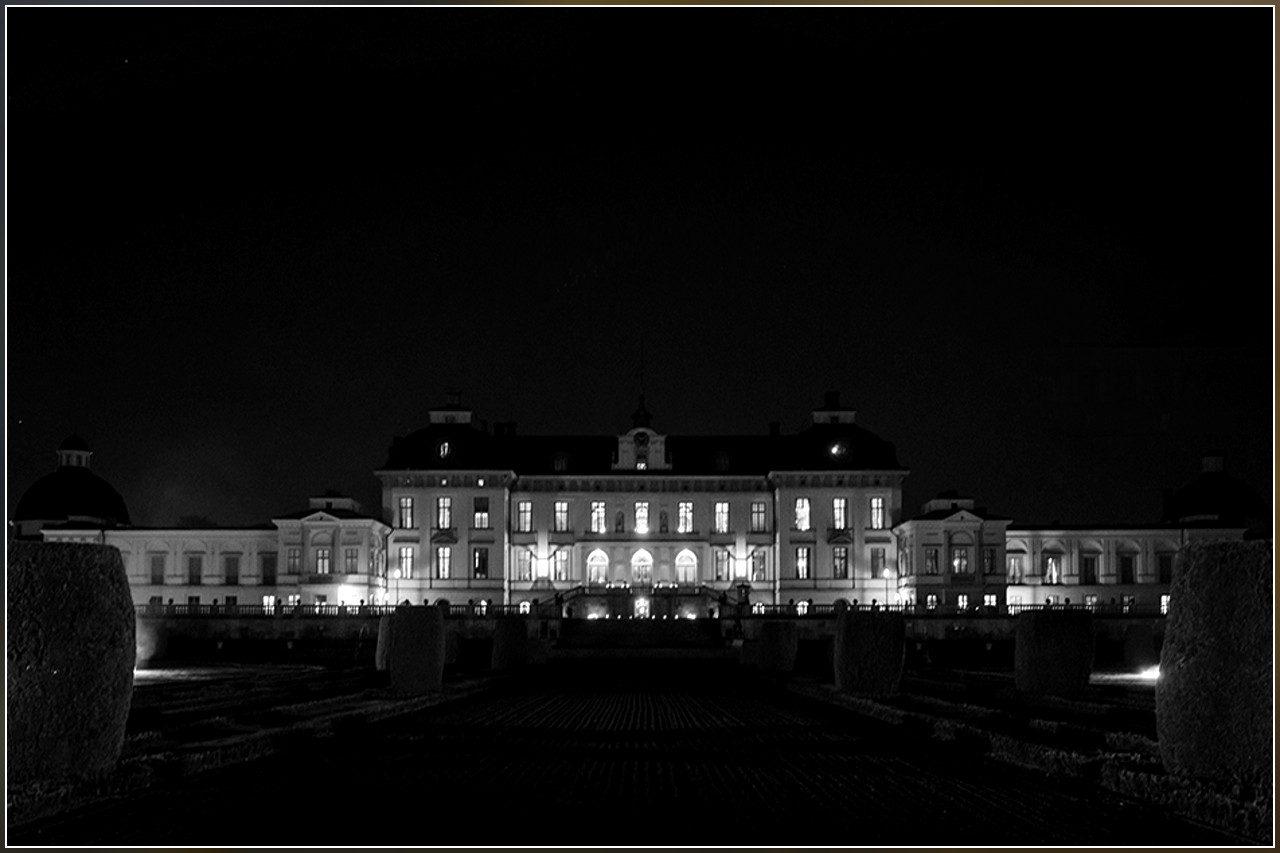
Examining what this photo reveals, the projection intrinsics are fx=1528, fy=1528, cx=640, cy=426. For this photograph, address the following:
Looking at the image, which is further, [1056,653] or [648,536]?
[648,536]

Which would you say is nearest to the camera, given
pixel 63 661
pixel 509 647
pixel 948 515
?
pixel 63 661

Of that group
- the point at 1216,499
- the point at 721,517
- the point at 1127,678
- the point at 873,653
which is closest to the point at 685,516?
the point at 721,517

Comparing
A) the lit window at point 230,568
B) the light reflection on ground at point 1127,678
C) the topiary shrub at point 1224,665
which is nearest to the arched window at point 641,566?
the lit window at point 230,568

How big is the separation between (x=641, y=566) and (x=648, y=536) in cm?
149

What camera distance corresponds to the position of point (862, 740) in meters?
15.9

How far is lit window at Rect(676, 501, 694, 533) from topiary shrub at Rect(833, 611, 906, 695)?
49423 millimetres

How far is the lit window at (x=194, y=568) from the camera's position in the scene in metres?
72.9

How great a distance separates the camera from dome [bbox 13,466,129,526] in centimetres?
7675

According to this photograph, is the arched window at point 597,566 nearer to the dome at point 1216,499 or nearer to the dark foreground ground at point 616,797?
the dome at point 1216,499

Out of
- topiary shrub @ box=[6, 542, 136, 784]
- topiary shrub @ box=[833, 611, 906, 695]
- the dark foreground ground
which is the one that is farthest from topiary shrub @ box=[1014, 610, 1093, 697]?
topiary shrub @ box=[6, 542, 136, 784]

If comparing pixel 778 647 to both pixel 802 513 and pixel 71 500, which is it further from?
pixel 71 500

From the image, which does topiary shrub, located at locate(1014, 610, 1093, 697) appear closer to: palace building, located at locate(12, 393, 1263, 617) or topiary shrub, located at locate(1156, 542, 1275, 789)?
topiary shrub, located at locate(1156, 542, 1275, 789)

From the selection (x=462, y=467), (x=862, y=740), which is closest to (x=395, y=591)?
(x=462, y=467)

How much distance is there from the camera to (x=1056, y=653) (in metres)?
22.6
